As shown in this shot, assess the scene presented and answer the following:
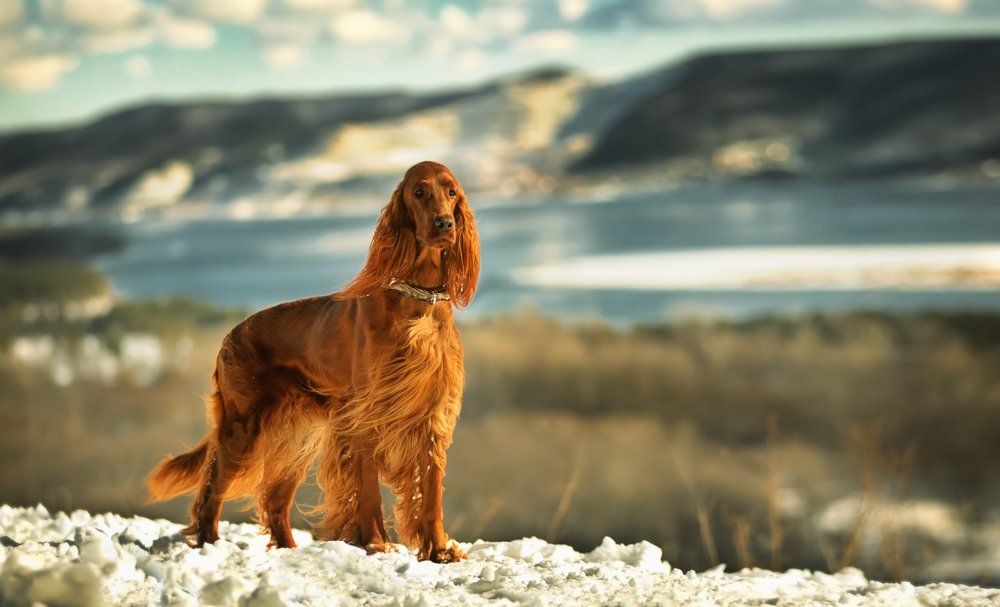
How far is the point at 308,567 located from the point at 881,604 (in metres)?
1.80

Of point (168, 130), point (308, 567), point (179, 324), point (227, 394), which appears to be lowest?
point (179, 324)

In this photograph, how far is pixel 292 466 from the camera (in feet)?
11.7

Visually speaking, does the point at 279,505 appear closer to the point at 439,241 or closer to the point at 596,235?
the point at 439,241

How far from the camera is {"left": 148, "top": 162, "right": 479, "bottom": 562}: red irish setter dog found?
317 cm

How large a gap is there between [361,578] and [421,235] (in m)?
1.02

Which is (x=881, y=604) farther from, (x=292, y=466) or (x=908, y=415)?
(x=908, y=415)

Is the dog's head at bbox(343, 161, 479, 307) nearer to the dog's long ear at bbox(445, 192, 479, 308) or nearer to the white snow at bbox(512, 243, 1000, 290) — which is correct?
the dog's long ear at bbox(445, 192, 479, 308)

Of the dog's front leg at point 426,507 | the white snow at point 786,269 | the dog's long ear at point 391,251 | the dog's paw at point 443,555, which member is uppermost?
the dog's long ear at point 391,251

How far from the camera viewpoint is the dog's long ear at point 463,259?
3217 millimetres

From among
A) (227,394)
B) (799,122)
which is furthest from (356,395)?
(799,122)

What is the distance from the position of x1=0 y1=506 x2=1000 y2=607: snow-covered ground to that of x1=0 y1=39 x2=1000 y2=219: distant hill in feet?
36.1

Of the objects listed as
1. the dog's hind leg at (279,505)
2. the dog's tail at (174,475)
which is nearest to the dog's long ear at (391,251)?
the dog's hind leg at (279,505)

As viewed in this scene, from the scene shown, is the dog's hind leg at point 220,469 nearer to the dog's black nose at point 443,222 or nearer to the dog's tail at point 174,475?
the dog's tail at point 174,475

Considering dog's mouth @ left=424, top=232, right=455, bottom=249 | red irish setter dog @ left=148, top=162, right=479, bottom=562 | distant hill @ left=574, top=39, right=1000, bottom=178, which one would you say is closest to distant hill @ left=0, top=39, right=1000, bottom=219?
distant hill @ left=574, top=39, right=1000, bottom=178
